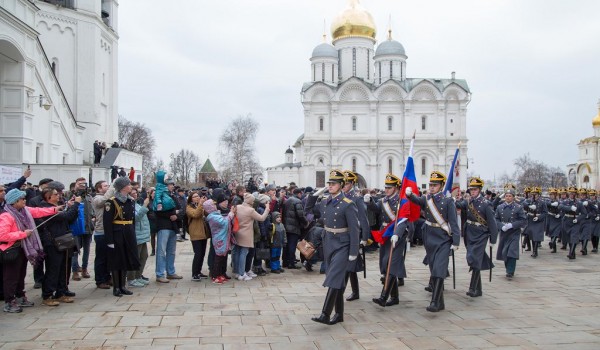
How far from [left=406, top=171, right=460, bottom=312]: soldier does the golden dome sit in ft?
197

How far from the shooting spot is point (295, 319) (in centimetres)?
707

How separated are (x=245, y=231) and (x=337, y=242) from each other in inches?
133

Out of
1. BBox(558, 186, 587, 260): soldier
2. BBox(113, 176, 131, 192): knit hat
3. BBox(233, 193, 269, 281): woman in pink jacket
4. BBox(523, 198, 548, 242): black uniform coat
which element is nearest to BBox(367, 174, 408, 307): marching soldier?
BBox(233, 193, 269, 281): woman in pink jacket

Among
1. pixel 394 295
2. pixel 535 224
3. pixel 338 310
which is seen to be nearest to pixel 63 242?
pixel 338 310

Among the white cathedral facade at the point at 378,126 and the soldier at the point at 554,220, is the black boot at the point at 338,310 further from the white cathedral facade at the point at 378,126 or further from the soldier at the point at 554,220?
the white cathedral facade at the point at 378,126

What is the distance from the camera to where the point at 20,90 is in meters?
21.5

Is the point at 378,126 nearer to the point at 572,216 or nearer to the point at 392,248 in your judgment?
the point at 572,216

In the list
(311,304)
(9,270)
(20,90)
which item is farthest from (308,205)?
(20,90)

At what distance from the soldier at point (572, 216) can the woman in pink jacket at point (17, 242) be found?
503 inches

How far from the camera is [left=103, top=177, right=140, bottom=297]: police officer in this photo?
836cm

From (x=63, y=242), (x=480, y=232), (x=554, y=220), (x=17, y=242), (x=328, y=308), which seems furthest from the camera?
(x=554, y=220)

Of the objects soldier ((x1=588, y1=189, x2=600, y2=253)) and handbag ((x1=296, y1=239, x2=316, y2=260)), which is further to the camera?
soldier ((x1=588, y1=189, x2=600, y2=253))

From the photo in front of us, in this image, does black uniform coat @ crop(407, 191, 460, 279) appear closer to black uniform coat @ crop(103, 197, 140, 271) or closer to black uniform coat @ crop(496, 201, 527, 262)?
black uniform coat @ crop(496, 201, 527, 262)

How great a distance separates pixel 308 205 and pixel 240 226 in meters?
2.34
